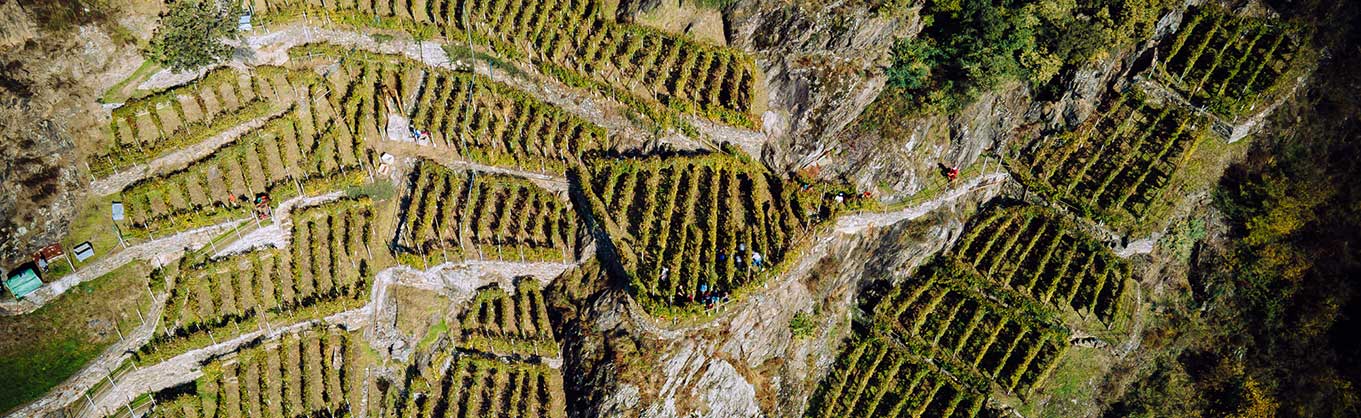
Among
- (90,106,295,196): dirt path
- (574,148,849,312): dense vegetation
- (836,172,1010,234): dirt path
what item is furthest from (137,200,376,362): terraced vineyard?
(836,172,1010,234): dirt path

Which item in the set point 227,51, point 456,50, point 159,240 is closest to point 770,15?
point 456,50

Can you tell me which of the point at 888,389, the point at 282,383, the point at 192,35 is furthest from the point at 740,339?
the point at 192,35

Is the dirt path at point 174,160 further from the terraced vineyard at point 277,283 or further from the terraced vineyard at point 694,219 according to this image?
the terraced vineyard at point 694,219

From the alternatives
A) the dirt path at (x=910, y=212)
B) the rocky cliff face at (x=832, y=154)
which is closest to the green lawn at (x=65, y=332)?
the rocky cliff face at (x=832, y=154)

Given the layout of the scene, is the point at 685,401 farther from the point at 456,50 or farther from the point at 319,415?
the point at 456,50

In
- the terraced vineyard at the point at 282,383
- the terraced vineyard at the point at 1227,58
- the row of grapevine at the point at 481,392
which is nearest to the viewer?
the terraced vineyard at the point at 282,383
